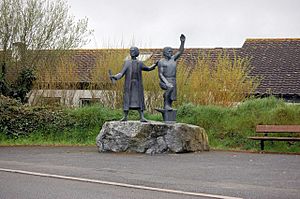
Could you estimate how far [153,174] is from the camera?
11711 millimetres

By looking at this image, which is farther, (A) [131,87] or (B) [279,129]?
(B) [279,129]

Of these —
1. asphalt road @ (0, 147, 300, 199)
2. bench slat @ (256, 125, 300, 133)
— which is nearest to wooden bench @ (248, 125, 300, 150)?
bench slat @ (256, 125, 300, 133)

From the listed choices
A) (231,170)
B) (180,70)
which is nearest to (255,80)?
(180,70)

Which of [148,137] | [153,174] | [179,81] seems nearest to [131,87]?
[148,137]

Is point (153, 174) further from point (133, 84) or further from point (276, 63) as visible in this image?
point (276, 63)

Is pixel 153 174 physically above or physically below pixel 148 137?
below

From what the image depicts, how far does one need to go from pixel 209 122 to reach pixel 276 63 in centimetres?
1379

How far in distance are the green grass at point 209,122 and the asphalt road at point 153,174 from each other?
4511 millimetres

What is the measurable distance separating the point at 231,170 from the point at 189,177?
159 centimetres

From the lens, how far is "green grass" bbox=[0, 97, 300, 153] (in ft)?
68.6

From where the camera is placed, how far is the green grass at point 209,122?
2092cm

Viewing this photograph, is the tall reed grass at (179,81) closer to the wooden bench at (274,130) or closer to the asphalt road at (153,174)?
the wooden bench at (274,130)

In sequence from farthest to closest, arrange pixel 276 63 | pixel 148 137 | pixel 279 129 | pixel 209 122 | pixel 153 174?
pixel 276 63 < pixel 209 122 < pixel 279 129 < pixel 148 137 < pixel 153 174

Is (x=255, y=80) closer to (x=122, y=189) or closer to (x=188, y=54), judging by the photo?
(x=188, y=54)
